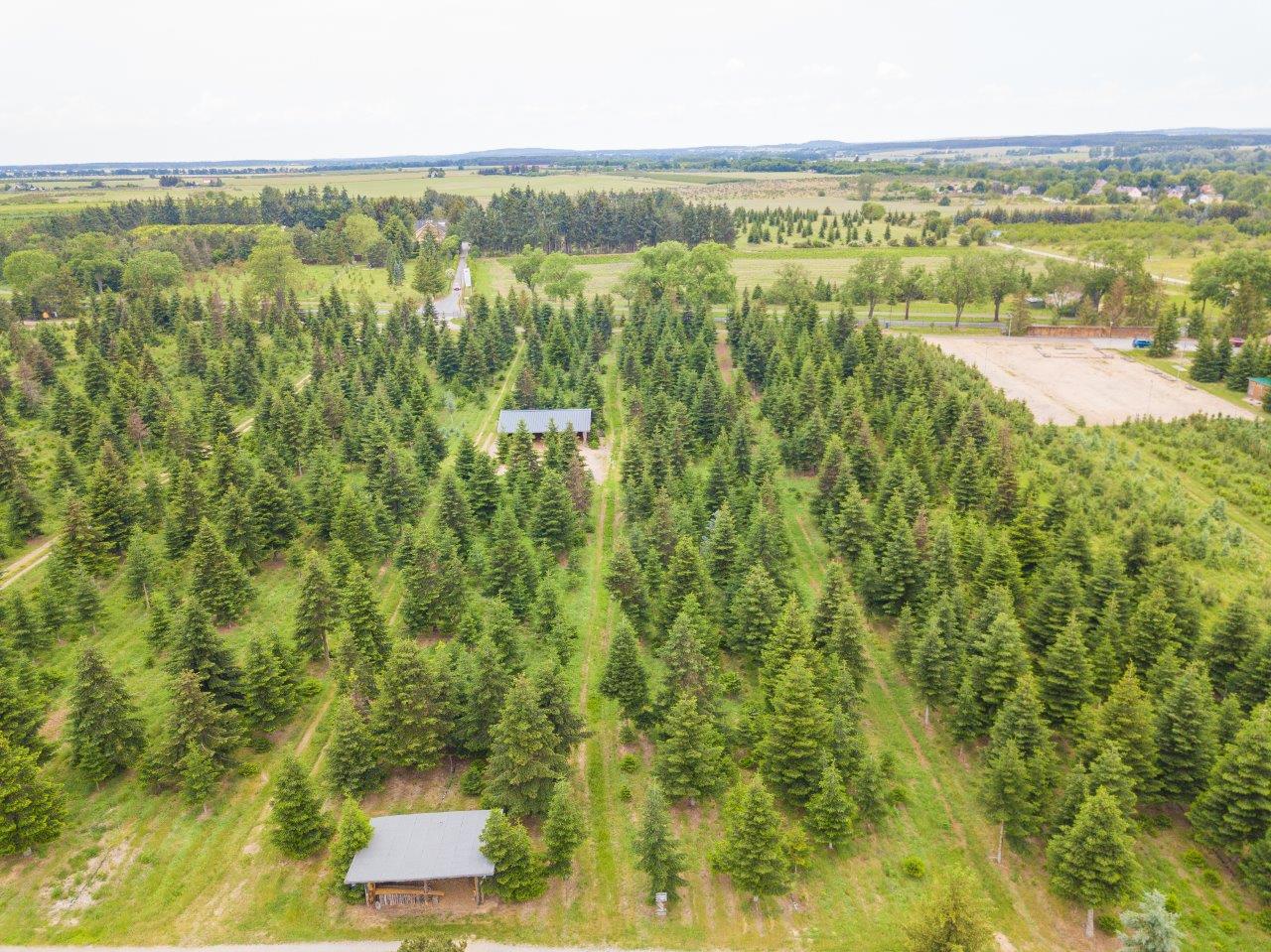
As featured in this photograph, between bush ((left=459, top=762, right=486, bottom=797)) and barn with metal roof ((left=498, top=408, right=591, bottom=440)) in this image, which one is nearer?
bush ((left=459, top=762, right=486, bottom=797))

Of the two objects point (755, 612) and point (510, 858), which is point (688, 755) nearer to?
point (510, 858)

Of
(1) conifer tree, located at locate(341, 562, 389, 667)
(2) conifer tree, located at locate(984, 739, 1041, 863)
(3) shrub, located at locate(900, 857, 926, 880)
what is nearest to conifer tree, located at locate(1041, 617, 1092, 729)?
(2) conifer tree, located at locate(984, 739, 1041, 863)

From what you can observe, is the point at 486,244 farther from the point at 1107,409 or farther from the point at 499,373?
the point at 1107,409

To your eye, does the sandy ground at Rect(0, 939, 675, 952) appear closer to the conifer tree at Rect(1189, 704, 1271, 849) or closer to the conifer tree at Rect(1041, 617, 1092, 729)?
the conifer tree at Rect(1041, 617, 1092, 729)

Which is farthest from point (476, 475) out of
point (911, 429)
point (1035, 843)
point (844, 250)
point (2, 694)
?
point (844, 250)

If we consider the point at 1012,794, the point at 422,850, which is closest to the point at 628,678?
the point at 422,850

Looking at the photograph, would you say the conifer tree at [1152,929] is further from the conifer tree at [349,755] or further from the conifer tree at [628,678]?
the conifer tree at [349,755]
